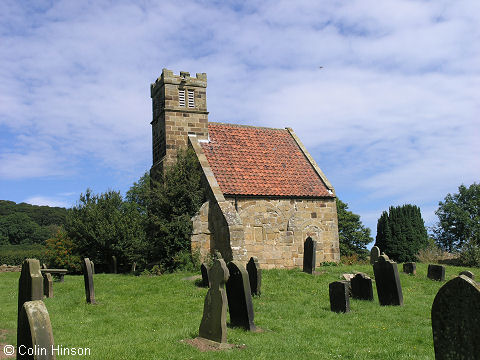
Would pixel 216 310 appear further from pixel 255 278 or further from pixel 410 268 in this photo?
pixel 410 268

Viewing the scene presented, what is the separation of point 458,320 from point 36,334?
14.0 ft

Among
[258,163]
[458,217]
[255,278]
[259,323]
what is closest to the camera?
[259,323]

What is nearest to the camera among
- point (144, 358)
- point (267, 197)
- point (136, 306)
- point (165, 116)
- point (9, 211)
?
point (144, 358)

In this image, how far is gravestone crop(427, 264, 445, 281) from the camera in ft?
54.5

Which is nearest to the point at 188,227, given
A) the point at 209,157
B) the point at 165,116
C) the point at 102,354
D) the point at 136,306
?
the point at 209,157

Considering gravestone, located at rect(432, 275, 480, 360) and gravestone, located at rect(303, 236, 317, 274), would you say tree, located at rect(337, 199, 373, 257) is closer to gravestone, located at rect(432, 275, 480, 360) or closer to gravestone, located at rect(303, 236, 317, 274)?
gravestone, located at rect(303, 236, 317, 274)

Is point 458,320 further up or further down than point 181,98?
further down

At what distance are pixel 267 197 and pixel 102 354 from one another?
48.9 ft

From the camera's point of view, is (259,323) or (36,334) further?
(259,323)

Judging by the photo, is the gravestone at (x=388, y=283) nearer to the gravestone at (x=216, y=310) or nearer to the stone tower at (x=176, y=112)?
the gravestone at (x=216, y=310)

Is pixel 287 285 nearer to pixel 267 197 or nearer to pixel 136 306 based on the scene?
pixel 136 306

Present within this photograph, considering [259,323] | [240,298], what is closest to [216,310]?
[240,298]

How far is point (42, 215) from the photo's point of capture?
284ft

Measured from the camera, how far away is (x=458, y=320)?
4469mm
